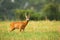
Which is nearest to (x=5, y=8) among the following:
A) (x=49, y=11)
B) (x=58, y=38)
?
(x=49, y=11)

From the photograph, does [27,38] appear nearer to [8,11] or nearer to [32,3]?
[8,11]

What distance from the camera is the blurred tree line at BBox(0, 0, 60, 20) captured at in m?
30.6

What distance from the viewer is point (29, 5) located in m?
49.4

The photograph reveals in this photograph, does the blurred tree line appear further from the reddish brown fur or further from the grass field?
the grass field

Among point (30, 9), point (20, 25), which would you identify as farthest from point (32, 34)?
point (30, 9)

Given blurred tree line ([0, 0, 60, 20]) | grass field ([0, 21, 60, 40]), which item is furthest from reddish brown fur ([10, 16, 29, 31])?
blurred tree line ([0, 0, 60, 20])

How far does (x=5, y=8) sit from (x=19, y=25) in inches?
1170

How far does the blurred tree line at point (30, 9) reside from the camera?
1205 inches

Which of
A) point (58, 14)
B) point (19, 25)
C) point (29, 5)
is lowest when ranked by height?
point (29, 5)

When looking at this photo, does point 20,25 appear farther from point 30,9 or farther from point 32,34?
point 30,9

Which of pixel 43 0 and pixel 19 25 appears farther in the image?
pixel 43 0

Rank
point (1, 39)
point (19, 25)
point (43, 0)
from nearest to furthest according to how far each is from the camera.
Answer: point (1, 39) < point (19, 25) < point (43, 0)

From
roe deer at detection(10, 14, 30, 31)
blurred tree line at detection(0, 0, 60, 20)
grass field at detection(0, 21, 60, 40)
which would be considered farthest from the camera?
blurred tree line at detection(0, 0, 60, 20)

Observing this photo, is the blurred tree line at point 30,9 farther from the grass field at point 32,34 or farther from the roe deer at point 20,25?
the grass field at point 32,34
